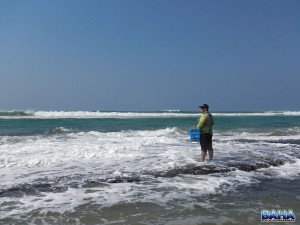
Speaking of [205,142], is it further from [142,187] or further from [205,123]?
[142,187]

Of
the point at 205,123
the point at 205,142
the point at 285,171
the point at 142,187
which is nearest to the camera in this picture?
the point at 142,187

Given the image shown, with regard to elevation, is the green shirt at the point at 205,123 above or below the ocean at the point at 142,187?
above

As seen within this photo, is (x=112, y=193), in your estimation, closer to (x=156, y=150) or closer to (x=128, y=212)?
(x=128, y=212)

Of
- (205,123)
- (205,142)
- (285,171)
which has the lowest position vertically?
(285,171)

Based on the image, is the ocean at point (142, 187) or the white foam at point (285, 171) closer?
the ocean at point (142, 187)

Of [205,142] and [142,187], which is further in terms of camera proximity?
[205,142]

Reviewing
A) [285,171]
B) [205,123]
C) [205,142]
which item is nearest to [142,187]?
[205,142]

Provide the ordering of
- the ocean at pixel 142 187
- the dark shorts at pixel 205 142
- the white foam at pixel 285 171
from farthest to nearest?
the dark shorts at pixel 205 142 → the white foam at pixel 285 171 → the ocean at pixel 142 187

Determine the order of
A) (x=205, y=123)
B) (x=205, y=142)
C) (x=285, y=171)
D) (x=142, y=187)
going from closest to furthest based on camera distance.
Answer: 1. (x=142, y=187)
2. (x=285, y=171)
3. (x=205, y=142)
4. (x=205, y=123)

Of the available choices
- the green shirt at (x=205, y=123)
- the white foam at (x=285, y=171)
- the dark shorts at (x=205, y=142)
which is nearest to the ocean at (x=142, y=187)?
the white foam at (x=285, y=171)

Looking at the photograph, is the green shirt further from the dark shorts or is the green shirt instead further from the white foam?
the white foam

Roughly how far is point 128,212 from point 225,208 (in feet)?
5.44

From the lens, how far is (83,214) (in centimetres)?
554

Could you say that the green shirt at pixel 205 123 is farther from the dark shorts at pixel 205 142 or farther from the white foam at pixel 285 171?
the white foam at pixel 285 171
